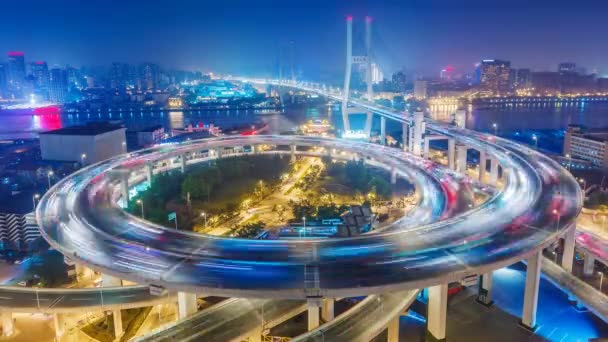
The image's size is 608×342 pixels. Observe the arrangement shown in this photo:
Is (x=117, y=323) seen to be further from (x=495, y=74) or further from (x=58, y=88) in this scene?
(x=495, y=74)

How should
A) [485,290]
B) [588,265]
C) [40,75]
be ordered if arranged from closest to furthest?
[485,290], [588,265], [40,75]

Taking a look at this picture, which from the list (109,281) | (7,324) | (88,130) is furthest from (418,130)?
(7,324)

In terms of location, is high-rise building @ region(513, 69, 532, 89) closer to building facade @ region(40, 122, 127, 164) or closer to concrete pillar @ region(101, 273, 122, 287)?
building facade @ region(40, 122, 127, 164)

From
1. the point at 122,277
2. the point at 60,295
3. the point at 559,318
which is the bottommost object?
the point at 559,318

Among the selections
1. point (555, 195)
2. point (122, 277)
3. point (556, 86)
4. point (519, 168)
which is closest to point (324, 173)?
point (519, 168)

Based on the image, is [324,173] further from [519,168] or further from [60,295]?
[60,295]
